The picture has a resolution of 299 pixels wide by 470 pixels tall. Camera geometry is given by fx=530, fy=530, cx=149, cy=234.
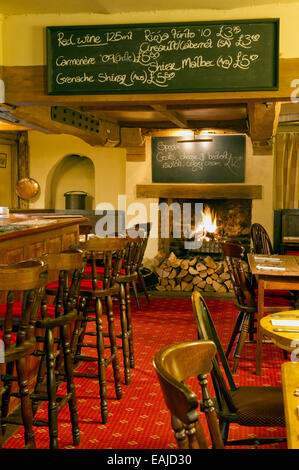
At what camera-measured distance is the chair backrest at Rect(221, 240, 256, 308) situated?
4254mm

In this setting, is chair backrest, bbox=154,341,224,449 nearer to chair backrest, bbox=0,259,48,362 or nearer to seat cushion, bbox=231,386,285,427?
seat cushion, bbox=231,386,285,427

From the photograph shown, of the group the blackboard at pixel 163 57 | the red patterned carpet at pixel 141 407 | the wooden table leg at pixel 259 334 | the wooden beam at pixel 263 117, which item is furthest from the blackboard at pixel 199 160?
the wooden table leg at pixel 259 334

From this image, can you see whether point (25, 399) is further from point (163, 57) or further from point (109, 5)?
point (109, 5)

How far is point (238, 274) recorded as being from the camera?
4371mm

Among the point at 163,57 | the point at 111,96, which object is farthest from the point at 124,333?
the point at 163,57

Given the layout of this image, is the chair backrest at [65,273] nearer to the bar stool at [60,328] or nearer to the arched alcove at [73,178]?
the bar stool at [60,328]

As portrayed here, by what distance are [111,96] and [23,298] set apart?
8.58 ft

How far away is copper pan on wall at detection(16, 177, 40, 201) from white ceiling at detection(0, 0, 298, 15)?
5063mm

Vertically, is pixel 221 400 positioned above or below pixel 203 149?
below

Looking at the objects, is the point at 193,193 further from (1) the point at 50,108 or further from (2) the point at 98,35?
(2) the point at 98,35

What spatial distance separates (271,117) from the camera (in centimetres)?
518

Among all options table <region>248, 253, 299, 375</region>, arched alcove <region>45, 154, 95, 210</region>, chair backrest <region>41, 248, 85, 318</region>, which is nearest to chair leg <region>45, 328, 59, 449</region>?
chair backrest <region>41, 248, 85, 318</region>

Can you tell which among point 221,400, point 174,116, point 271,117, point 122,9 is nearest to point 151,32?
point 122,9
